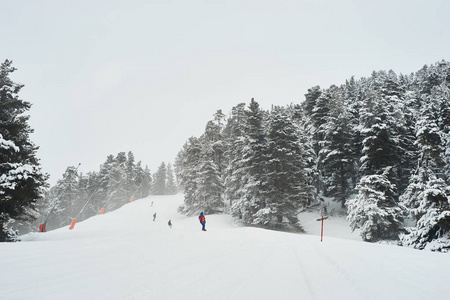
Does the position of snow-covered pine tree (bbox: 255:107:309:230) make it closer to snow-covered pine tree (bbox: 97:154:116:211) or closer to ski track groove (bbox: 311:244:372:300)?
ski track groove (bbox: 311:244:372:300)

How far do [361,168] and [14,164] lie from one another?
28380mm

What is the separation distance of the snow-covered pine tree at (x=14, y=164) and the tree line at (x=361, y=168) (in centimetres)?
2025

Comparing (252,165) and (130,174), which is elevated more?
(252,165)

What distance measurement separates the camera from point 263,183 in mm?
26359

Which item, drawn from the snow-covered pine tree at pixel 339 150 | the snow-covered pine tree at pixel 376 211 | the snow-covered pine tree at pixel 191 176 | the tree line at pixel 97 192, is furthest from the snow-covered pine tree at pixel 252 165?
the tree line at pixel 97 192

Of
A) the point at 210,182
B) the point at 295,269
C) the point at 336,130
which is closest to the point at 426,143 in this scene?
the point at 336,130

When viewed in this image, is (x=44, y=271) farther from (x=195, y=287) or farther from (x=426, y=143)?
(x=426, y=143)

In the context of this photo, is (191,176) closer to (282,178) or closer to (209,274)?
(282,178)

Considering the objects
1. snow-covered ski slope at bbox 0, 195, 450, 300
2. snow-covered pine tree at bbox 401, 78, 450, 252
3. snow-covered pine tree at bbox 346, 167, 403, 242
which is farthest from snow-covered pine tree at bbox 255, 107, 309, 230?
snow-covered ski slope at bbox 0, 195, 450, 300

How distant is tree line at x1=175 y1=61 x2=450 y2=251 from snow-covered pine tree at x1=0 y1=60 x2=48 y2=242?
66.4 feet

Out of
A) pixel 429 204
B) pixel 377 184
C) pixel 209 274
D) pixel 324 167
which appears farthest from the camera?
pixel 324 167

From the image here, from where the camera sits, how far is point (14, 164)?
466 inches

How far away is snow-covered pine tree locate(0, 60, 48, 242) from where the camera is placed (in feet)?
38.1

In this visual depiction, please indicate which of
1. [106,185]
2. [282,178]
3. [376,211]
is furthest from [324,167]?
[106,185]
